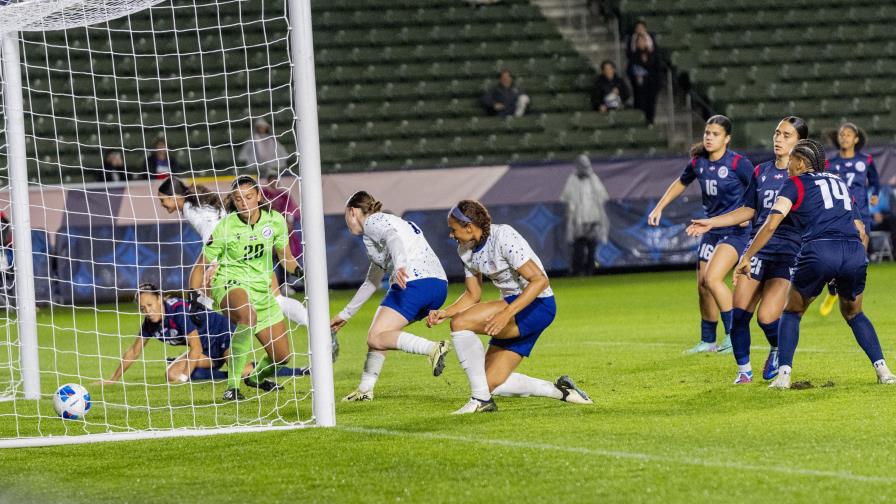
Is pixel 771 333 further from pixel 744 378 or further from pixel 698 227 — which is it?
pixel 698 227

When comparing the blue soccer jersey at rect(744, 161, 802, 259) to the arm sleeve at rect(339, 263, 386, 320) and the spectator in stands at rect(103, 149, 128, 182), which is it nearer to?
the arm sleeve at rect(339, 263, 386, 320)

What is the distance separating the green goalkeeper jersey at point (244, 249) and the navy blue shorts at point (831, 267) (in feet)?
12.3

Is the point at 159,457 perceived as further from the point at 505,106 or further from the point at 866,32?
the point at 866,32

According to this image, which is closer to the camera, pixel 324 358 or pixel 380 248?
pixel 324 358

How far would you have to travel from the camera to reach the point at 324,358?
829 centimetres

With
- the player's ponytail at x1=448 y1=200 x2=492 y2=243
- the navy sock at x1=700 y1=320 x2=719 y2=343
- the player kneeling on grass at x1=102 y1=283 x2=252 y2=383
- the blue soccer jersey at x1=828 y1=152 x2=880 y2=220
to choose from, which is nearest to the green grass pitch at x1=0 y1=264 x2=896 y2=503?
the player kneeling on grass at x1=102 y1=283 x2=252 y2=383

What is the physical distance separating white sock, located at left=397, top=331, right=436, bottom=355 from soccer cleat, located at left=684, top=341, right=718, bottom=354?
11.6 feet

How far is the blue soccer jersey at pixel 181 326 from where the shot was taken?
12.0m

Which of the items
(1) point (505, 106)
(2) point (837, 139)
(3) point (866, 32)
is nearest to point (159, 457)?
(2) point (837, 139)

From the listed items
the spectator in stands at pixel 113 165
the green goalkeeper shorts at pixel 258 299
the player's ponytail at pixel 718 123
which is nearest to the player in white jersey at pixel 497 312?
the green goalkeeper shorts at pixel 258 299

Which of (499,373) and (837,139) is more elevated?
(837,139)

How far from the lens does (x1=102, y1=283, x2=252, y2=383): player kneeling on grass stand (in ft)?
38.9

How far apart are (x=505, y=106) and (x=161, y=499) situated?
67.4ft

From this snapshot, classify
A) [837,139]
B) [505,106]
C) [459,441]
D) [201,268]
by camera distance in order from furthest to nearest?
1. [505,106]
2. [837,139]
3. [201,268]
4. [459,441]
